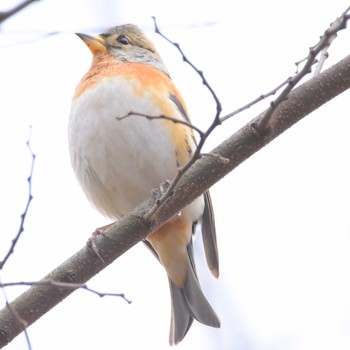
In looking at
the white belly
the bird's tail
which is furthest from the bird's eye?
the bird's tail

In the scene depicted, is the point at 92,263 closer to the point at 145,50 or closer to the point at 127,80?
the point at 127,80

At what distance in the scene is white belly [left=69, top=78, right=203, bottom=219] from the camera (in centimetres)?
487

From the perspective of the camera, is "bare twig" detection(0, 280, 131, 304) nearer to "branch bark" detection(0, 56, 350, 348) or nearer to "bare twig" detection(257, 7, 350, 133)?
"branch bark" detection(0, 56, 350, 348)

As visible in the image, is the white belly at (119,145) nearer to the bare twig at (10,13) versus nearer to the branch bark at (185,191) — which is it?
the branch bark at (185,191)

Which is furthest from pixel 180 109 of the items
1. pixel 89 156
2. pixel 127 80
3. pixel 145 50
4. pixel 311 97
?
pixel 311 97

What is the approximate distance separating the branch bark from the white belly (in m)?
1.00

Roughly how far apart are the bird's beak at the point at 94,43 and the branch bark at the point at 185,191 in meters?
2.42

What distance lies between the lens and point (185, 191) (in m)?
3.79

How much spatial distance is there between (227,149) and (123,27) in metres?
2.99

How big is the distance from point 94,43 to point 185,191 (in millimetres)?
2631

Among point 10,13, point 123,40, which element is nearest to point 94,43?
point 123,40

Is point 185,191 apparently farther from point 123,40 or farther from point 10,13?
point 123,40

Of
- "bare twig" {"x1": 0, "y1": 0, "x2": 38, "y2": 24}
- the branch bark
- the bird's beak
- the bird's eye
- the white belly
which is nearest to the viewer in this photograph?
"bare twig" {"x1": 0, "y1": 0, "x2": 38, "y2": 24}

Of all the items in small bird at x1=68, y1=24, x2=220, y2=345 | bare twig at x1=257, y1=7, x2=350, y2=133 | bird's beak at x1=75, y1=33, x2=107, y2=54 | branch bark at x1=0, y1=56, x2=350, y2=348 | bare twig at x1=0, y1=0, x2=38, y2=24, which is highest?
bird's beak at x1=75, y1=33, x2=107, y2=54
